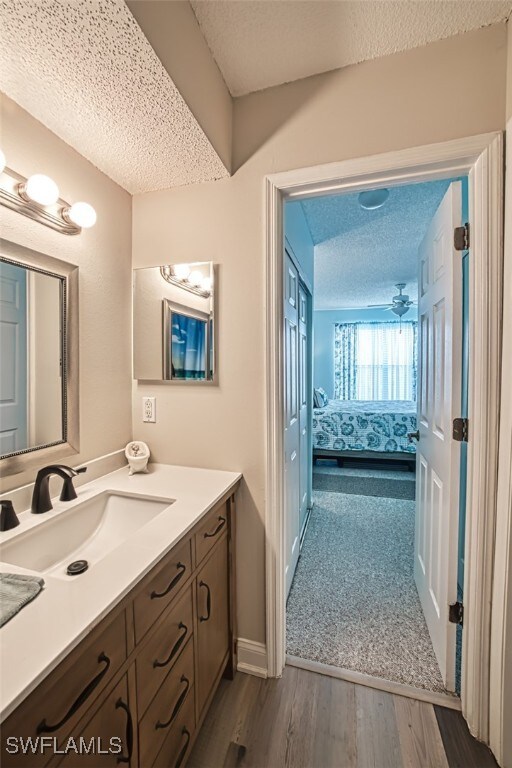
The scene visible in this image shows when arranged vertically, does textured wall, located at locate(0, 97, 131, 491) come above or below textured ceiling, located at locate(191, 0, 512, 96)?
below

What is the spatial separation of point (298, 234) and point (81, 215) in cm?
152

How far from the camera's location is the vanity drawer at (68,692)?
516mm

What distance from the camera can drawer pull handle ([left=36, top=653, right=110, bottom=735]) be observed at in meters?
0.56

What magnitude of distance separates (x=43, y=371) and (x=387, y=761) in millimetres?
1811

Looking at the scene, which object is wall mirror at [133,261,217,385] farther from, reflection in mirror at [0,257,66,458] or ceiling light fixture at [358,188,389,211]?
ceiling light fixture at [358,188,389,211]

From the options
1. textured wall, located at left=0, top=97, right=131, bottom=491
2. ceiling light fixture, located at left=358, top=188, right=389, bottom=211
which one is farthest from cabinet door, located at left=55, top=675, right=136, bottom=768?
ceiling light fixture, located at left=358, top=188, right=389, bottom=211

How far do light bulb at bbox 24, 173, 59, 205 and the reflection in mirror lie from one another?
8.7 inches

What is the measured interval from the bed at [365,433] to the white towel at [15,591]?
398cm

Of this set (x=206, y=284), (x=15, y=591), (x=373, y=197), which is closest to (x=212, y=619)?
(x=15, y=591)

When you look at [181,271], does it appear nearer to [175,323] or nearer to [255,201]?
[175,323]

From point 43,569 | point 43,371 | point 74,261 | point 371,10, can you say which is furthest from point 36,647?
point 371,10

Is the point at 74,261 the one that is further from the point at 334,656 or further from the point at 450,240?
the point at 334,656

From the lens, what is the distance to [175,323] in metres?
1.53

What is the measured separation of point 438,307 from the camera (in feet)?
5.06
